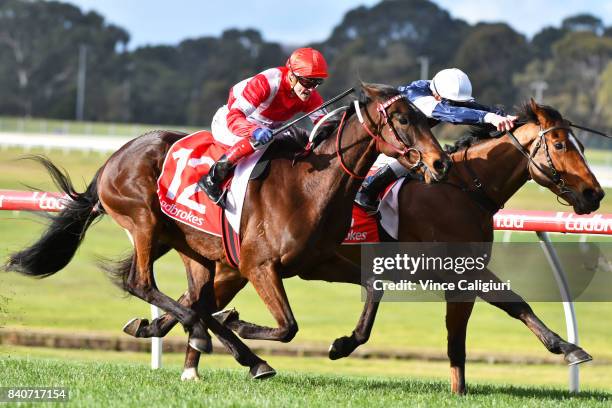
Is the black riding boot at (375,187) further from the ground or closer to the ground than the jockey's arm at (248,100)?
closer to the ground

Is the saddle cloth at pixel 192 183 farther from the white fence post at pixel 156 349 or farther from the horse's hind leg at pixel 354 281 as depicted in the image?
the white fence post at pixel 156 349

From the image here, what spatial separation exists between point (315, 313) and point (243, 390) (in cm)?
829

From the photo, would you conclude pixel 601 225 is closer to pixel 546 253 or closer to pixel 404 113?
pixel 546 253

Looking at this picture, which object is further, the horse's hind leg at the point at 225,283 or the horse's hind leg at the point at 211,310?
the horse's hind leg at the point at 225,283

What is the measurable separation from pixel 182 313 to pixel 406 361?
5.19 meters

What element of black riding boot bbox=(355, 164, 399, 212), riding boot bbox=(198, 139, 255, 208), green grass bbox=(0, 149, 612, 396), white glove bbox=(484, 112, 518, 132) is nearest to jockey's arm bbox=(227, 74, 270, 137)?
riding boot bbox=(198, 139, 255, 208)

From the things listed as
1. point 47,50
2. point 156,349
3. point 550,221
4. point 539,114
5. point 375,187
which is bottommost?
point 47,50

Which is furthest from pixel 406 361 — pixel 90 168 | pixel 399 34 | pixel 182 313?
pixel 399 34

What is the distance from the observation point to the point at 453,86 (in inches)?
232

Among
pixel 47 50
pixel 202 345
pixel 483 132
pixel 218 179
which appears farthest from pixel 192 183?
pixel 47 50

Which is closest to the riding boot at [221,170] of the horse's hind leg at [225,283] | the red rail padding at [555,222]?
the horse's hind leg at [225,283]

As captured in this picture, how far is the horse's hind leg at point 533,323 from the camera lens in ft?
17.4

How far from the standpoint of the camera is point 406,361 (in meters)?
10.5

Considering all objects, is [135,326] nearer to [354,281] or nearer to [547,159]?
Answer: [354,281]
